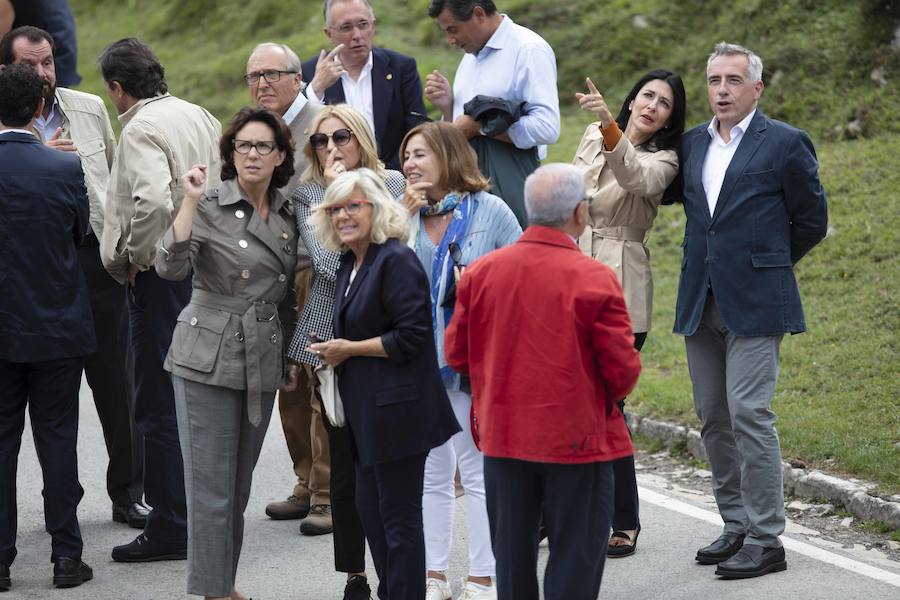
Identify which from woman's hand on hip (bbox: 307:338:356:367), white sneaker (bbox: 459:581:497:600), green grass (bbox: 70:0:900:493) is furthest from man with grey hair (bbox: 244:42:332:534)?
green grass (bbox: 70:0:900:493)

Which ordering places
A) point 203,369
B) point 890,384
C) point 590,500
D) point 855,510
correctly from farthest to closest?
point 890,384 → point 855,510 → point 203,369 → point 590,500

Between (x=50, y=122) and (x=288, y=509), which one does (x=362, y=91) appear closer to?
(x=50, y=122)

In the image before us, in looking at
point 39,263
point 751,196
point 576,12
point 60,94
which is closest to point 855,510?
point 751,196

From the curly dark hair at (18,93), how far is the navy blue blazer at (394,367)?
201 cm

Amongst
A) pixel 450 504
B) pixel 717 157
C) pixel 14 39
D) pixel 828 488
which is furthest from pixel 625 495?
pixel 14 39

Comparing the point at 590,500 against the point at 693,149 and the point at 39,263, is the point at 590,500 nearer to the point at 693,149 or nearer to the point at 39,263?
the point at 693,149

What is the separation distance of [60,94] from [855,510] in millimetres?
4828

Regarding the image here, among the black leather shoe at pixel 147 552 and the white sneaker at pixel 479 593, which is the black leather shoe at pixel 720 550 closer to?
the white sneaker at pixel 479 593

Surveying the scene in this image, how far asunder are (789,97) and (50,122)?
29.1 feet

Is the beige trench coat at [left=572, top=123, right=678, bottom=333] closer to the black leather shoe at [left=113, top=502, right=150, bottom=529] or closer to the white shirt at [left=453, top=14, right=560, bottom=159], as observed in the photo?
the white shirt at [left=453, top=14, right=560, bottom=159]

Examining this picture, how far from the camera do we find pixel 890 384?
838 cm

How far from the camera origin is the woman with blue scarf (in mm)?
5715

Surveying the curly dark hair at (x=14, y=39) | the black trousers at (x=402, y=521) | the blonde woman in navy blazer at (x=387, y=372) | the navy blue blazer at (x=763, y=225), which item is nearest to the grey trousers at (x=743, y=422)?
the navy blue blazer at (x=763, y=225)

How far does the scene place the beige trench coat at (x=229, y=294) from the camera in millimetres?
5531
